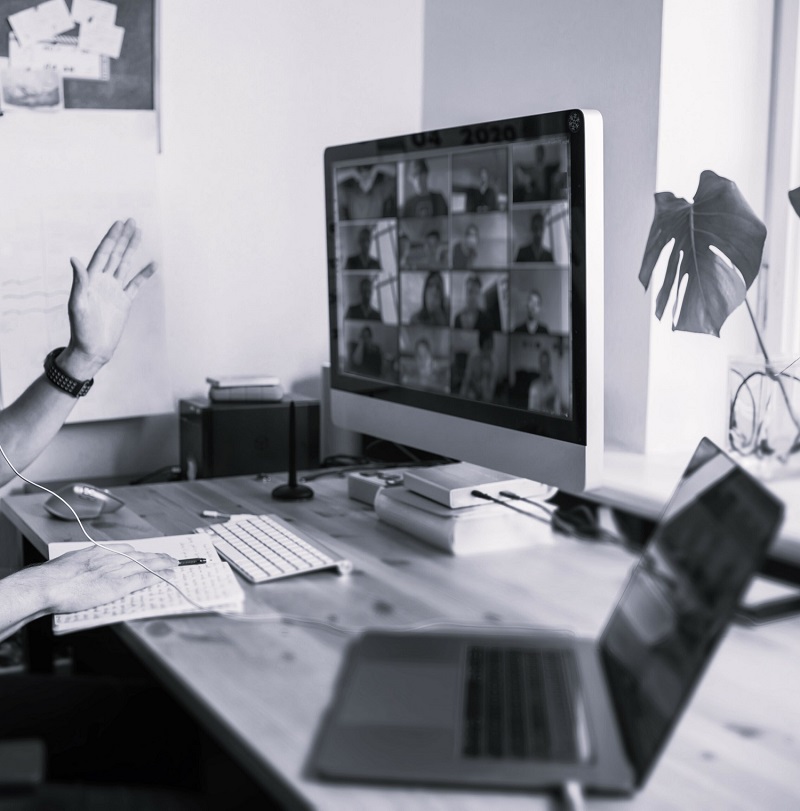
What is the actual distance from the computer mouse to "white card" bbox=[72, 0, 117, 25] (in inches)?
40.5

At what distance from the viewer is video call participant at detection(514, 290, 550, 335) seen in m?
1.34

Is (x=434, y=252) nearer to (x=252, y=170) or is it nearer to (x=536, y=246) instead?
(x=536, y=246)

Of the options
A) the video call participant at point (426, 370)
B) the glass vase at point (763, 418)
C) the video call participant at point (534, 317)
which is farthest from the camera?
the glass vase at point (763, 418)

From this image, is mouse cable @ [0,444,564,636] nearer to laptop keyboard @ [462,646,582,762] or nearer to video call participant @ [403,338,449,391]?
laptop keyboard @ [462,646,582,762]

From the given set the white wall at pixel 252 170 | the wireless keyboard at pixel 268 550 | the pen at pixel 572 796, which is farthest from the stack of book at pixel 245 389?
the pen at pixel 572 796

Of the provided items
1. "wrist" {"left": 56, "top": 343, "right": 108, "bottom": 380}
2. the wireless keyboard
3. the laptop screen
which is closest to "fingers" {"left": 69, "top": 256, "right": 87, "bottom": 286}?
"wrist" {"left": 56, "top": 343, "right": 108, "bottom": 380}

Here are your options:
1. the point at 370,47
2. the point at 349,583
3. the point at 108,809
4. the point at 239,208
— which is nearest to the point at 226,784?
the point at 349,583

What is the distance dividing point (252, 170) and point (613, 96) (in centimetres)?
85

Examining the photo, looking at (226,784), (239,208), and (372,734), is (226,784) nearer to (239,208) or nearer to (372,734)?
(372,734)

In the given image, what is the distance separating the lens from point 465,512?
1.45 m

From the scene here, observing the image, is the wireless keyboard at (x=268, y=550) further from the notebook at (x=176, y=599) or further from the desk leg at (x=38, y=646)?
the desk leg at (x=38, y=646)

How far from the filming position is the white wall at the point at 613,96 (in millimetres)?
1879

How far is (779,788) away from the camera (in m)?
0.79

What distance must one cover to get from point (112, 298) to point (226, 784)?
0.86 meters
